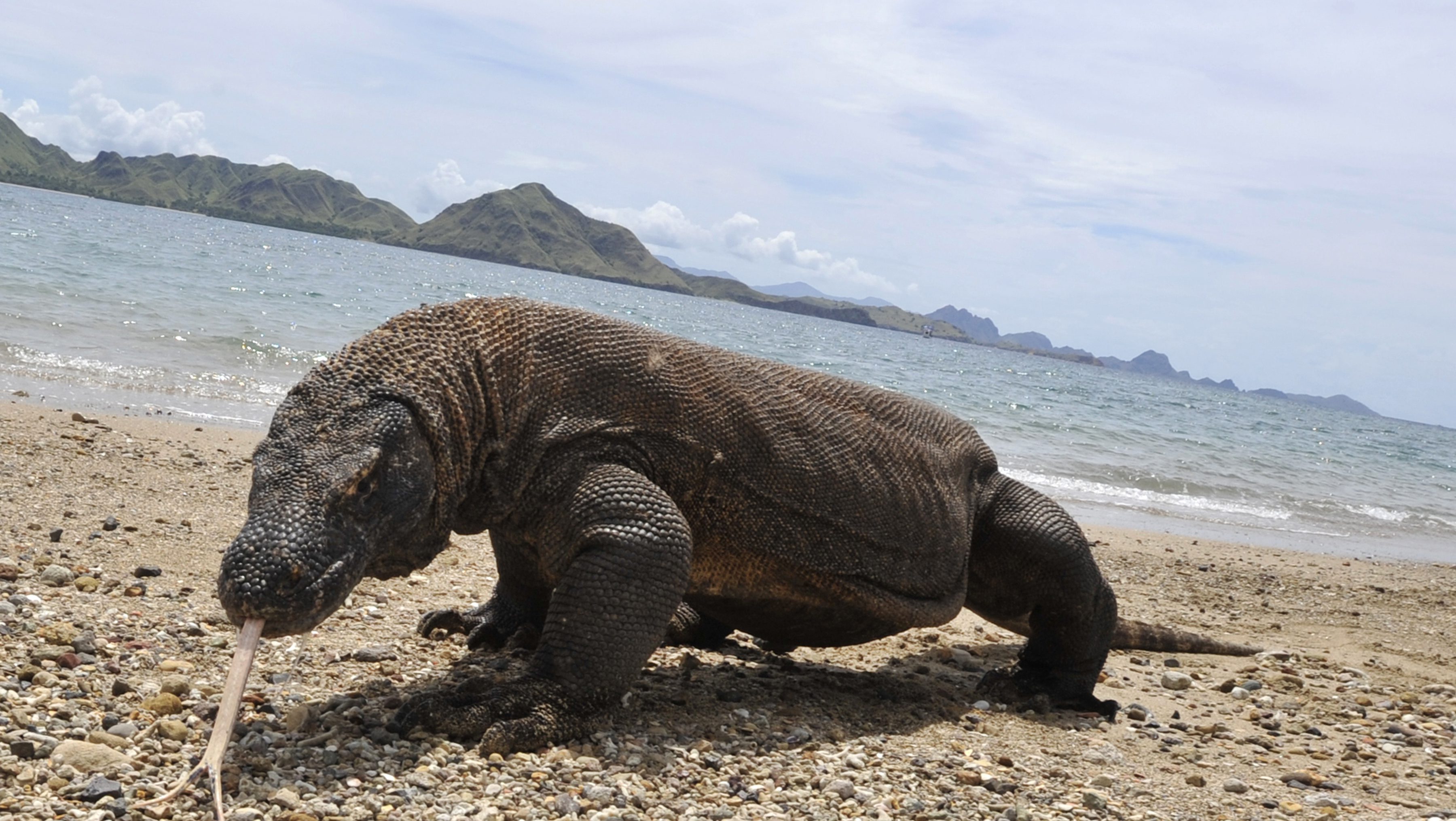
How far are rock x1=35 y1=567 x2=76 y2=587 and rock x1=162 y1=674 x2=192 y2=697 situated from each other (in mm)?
1711

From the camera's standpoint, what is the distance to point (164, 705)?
14.6 feet

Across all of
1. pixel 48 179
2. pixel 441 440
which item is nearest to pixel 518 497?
pixel 441 440

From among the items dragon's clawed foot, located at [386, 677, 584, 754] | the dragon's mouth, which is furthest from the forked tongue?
dragon's clawed foot, located at [386, 677, 584, 754]

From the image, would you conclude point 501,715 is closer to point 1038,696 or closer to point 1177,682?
point 1038,696

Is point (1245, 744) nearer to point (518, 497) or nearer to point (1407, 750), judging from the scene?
point (1407, 750)

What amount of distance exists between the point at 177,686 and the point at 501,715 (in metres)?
1.37

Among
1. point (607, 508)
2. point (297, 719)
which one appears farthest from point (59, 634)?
point (607, 508)

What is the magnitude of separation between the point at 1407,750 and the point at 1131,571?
591 cm

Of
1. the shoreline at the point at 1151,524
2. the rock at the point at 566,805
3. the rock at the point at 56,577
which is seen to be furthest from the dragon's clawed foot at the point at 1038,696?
the shoreline at the point at 1151,524

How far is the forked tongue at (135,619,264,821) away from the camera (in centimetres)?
350

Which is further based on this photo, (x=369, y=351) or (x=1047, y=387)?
(x=1047, y=387)

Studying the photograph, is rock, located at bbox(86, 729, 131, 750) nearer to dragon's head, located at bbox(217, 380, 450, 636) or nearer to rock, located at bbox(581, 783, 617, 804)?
dragon's head, located at bbox(217, 380, 450, 636)

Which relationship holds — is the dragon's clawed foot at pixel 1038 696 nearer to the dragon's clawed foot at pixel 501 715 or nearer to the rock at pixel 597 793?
the dragon's clawed foot at pixel 501 715

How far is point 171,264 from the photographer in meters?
43.8
